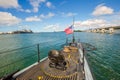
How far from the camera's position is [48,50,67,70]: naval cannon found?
490 centimetres

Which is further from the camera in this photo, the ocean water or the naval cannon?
the ocean water

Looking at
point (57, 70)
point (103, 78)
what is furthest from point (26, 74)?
point (103, 78)

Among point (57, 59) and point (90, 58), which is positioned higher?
point (57, 59)

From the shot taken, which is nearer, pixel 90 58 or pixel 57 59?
pixel 57 59

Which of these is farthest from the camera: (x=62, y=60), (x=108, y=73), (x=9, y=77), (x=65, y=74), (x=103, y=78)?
(x=108, y=73)

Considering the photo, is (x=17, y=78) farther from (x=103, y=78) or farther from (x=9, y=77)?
(x=103, y=78)

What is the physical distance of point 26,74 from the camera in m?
4.94

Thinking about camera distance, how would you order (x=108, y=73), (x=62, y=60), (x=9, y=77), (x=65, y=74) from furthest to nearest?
(x=108, y=73) < (x=62, y=60) < (x=65, y=74) < (x=9, y=77)

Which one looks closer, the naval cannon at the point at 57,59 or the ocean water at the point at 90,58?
the naval cannon at the point at 57,59

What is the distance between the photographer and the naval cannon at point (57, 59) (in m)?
4.90

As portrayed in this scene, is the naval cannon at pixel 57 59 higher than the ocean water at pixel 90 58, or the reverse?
the naval cannon at pixel 57 59

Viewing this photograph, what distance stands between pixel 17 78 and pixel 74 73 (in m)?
2.79

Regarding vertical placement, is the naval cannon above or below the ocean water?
above

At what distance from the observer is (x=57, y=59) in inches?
196
